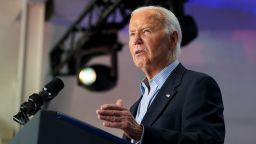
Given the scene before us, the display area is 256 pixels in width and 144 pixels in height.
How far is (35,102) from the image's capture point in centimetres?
140

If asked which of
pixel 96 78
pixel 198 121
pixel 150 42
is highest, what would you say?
pixel 150 42

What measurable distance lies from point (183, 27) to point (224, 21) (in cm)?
136

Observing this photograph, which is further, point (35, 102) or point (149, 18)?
point (149, 18)

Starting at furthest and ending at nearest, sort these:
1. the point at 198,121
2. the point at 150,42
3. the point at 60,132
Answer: the point at 150,42 < the point at 198,121 < the point at 60,132

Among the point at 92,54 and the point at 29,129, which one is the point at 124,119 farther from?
the point at 92,54

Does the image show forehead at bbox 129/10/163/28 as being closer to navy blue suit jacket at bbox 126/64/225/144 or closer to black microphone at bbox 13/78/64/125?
navy blue suit jacket at bbox 126/64/225/144

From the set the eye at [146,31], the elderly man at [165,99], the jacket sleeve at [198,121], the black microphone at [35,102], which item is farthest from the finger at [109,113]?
the eye at [146,31]

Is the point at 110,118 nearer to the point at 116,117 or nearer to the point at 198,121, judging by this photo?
the point at 116,117

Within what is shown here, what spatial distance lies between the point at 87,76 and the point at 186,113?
3683 millimetres

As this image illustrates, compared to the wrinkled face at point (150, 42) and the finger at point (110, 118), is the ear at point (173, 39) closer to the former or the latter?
the wrinkled face at point (150, 42)

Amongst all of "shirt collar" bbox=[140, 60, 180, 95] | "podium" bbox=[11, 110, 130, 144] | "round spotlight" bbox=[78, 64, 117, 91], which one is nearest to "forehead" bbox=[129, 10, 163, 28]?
"shirt collar" bbox=[140, 60, 180, 95]

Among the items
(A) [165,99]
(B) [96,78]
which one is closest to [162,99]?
(A) [165,99]

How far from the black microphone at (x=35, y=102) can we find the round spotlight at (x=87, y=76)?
138 inches

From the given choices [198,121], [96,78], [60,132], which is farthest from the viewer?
[96,78]
